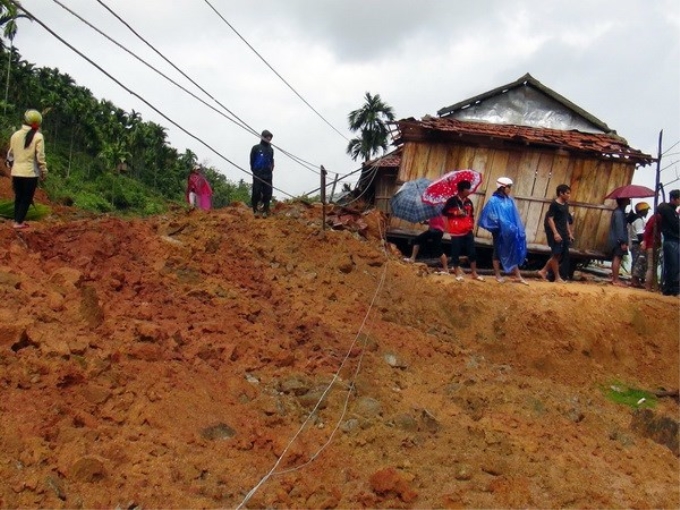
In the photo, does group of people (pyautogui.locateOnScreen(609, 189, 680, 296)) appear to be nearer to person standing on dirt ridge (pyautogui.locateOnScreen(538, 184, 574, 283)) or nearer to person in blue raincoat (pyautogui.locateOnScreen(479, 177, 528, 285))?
person standing on dirt ridge (pyautogui.locateOnScreen(538, 184, 574, 283))

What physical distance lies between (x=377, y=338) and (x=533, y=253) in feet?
20.6

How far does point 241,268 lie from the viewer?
828 centimetres

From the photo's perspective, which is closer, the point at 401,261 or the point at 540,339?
the point at 540,339

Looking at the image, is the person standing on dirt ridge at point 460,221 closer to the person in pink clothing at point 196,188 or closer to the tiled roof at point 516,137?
the tiled roof at point 516,137

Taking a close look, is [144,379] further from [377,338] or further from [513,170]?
[513,170]

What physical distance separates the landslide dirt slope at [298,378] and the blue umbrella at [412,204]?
6.33 ft

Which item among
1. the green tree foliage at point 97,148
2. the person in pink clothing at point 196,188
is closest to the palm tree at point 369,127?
the green tree foliage at point 97,148

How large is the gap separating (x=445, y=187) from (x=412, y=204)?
3.00 ft

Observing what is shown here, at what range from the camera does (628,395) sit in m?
8.32

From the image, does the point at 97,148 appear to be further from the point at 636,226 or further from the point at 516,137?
the point at 636,226

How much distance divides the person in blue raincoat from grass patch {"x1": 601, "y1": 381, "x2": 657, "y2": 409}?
1939mm

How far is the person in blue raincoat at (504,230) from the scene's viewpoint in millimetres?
9812

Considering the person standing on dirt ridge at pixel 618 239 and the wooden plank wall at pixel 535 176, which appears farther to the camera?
the wooden plank wall at pixel 535 176

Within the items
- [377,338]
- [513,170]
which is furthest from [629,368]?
[513,170]
